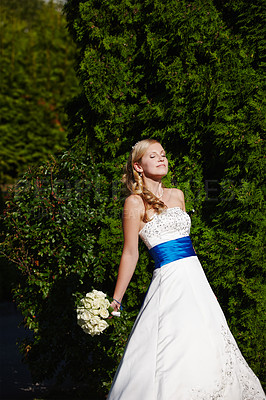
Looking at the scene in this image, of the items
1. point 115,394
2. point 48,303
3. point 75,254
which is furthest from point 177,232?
point 48,303

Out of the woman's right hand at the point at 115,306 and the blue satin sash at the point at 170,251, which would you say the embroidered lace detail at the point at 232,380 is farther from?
the woman's right hand at the point at 115,306

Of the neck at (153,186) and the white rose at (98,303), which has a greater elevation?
the neck at (153,186)

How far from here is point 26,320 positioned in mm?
4441

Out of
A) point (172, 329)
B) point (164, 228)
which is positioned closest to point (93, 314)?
point (172, 329)

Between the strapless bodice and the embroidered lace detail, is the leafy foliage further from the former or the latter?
the embroidered lace detail

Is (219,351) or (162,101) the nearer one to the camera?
(219,351)

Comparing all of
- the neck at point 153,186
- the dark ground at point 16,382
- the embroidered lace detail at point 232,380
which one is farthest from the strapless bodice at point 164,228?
the dark ground at point 16,382

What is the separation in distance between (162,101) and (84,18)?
3.65ft

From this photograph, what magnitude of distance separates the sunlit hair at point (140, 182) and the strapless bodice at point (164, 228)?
6cm

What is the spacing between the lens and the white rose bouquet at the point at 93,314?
3.10 metres

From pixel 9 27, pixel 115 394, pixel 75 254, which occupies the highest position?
pixel 9 27

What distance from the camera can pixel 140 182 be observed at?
3414 millimetres

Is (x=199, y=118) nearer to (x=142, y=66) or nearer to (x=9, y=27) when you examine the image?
(x=142, y=66)

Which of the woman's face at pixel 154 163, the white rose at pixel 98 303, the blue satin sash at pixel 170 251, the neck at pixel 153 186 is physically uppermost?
the woman's face at pixel 154 163
